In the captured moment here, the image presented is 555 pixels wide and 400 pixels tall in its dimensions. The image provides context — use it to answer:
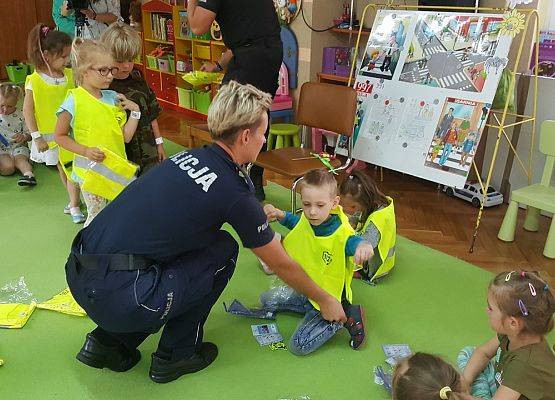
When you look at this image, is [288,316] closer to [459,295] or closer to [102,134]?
[459,295]

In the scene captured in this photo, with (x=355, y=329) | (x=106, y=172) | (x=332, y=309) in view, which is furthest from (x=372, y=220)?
(x=106, y=172)

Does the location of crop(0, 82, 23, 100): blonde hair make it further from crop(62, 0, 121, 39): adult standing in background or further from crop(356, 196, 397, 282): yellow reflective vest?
crop(356, 196, 397, 282): yellow reflective vest

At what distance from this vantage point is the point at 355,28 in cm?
398

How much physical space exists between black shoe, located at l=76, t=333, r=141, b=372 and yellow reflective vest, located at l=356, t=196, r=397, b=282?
1.14m

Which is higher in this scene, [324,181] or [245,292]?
[324,181]

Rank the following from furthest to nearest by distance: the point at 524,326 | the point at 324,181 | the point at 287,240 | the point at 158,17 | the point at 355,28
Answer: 1. the point at 158,17
2. the point at 355,28
3. the point at 287,240
4. the point at 324,181
5. the point at 524,326

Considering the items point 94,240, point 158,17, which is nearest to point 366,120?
point 94,240

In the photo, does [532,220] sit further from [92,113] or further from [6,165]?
[6,165]

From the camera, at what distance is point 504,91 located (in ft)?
9.29

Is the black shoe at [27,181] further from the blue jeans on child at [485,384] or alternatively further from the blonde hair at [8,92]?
the blue jeans on child at [485,384]

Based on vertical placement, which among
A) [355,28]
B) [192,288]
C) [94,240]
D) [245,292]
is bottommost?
[245,292]

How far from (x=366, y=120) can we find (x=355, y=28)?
1036 millimetres

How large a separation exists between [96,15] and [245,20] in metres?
1.78

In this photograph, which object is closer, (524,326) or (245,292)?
(524,326)
